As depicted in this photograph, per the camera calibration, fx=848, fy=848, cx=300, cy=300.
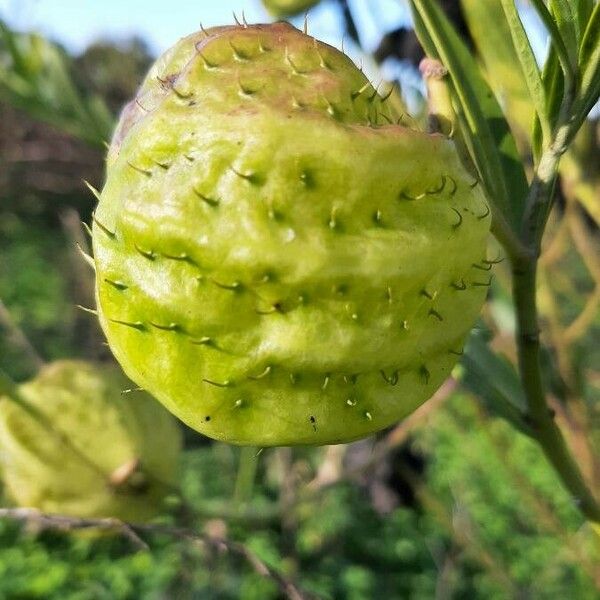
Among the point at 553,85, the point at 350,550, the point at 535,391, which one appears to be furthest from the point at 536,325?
the point at 350,550

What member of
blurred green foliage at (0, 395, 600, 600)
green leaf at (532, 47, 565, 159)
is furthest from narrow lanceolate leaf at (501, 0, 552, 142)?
blurred green foliage at (0, 395, 600, 600)

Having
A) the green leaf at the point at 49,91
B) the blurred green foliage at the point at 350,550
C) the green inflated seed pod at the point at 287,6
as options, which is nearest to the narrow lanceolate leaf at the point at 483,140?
the green inflated seed pod at the point at 287,6

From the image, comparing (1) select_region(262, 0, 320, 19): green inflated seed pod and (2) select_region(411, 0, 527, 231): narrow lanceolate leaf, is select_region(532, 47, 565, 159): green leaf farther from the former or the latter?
(1) select_region(262, 0, 320, 19): green inflated seed pod

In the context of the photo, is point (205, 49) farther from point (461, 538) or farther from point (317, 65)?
point (461, 538)

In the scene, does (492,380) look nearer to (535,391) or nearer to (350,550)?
(535,391)

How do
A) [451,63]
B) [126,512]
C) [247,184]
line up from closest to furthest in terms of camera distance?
[247,184] → [451,63] → [126,512]

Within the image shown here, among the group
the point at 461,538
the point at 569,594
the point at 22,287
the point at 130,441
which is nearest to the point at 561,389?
the point at 461,538
